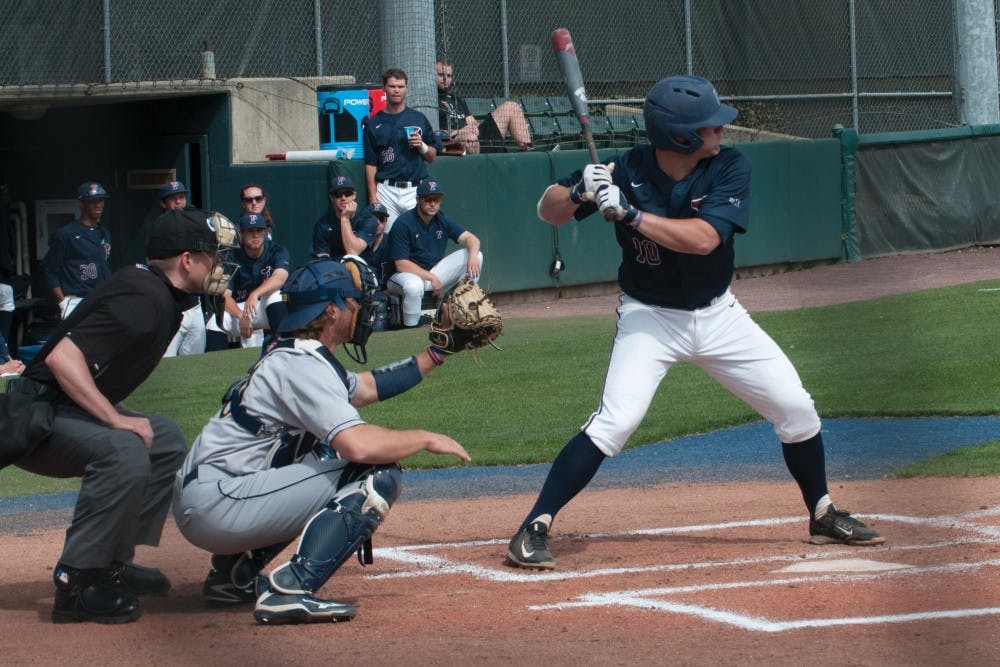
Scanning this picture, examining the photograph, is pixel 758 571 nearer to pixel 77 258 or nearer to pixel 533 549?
pixel 533 549

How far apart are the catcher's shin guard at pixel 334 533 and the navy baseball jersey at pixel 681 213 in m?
1.23

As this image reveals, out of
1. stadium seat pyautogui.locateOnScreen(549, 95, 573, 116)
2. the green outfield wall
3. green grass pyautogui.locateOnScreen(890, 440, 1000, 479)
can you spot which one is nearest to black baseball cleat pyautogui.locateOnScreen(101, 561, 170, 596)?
green grass pyautogui.locateOnScreen(890, 440, 1000, 479)

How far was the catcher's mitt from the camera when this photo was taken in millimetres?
4199

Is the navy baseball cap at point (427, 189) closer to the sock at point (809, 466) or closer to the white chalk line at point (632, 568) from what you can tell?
the white chalk line at point (632, 568)

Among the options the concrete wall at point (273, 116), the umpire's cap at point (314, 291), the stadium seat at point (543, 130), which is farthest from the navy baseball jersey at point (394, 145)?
the umpire's cap at point (314, 291)

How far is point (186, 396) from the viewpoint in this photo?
895 cm

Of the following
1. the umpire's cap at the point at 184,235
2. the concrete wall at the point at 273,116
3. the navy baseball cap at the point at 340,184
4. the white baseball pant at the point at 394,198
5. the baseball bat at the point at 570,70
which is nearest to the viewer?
the umpire's cap at the point at 184,235

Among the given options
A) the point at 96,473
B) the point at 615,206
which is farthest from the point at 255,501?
the point at 615,206

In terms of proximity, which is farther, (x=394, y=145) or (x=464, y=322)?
(x=394, y=145)

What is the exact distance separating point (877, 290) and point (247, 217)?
265 inches

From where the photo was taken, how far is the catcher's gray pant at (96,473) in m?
4.02

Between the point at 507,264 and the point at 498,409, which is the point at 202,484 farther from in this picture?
the point at 507,264

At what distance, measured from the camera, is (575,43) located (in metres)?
→ 17.0

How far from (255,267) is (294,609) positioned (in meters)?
6.92
